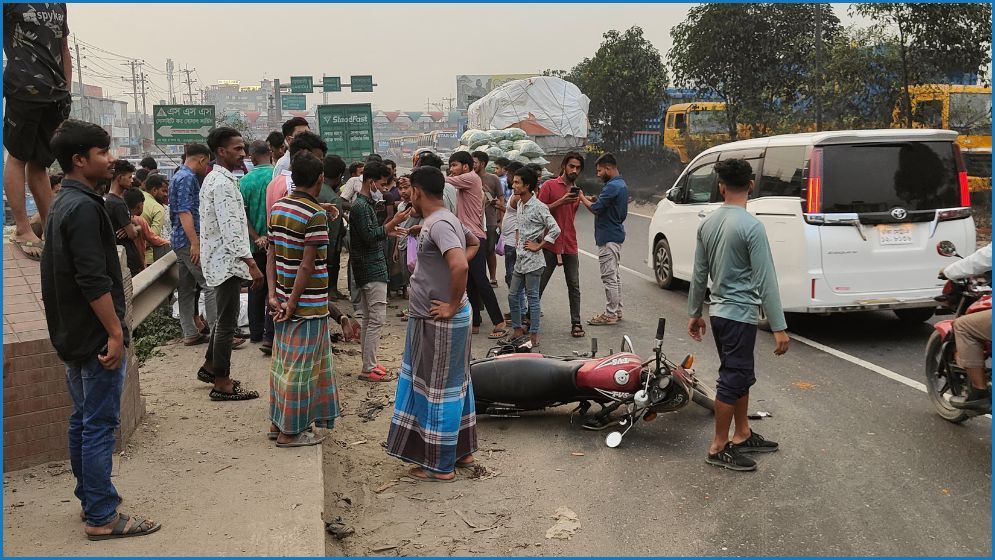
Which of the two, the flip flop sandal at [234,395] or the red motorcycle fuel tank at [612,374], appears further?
the flip flop sandal at [234,395]

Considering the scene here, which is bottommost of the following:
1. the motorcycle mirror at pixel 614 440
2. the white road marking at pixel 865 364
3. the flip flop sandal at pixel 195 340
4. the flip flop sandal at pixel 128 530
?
the motorcycle mirror at pixel 614 440

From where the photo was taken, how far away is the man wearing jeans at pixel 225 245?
19.2 ft

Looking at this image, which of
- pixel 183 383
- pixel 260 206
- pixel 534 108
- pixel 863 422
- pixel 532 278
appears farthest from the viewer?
pixel 534 108

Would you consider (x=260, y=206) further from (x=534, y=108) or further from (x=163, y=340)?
(x=534, y=108)

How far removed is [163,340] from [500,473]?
4.64 m

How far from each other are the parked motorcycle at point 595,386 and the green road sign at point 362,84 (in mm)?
49152

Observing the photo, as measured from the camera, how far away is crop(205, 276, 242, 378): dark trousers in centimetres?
573

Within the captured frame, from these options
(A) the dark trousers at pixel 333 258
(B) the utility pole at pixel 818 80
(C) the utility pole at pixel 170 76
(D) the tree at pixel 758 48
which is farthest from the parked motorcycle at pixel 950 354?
(C) the utility pole at pixel 170 76

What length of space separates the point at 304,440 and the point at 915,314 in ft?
20.4

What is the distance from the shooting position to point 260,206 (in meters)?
7.11

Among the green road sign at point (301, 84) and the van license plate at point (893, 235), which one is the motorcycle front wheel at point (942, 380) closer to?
the van license plate at point (893, 235)

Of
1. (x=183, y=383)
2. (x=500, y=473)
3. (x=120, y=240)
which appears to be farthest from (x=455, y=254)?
(x=120, y=240)

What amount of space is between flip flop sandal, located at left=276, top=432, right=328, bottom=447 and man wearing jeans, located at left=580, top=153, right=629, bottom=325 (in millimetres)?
4411

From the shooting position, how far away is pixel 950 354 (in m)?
5.50
